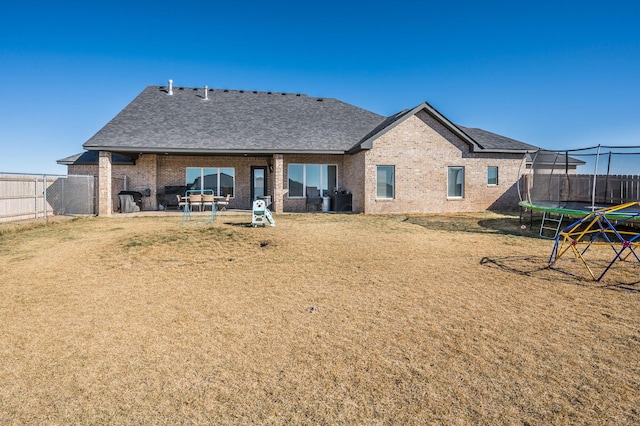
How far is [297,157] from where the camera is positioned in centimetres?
1841

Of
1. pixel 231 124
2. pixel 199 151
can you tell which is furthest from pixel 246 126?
pixel 199 151

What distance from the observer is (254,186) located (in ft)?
64.1

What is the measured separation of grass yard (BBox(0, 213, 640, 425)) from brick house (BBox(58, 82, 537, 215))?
31.0ft

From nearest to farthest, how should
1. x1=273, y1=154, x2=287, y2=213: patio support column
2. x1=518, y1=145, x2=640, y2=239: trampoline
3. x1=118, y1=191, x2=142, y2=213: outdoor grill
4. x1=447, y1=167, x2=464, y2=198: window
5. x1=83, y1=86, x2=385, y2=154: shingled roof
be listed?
x1=518, y1=145, x2=640, y2=239: trampoline
x1=83, y1=86, x2=385, y2=154: shingled roof
x1=118, y1=191, x2=142, y2=213: outdoor grill
x1=273, y1=154, x2=287, y2=213: patio support column
x1=447, y1=167, x2=464, y2=198: window

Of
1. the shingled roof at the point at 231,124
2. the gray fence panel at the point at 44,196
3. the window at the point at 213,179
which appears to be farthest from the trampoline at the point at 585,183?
the gray fence panel at the point at 44,196

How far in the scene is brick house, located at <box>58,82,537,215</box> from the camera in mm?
16562

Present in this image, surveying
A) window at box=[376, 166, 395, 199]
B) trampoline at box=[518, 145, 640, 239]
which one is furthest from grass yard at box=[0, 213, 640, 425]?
window at box=[376, 166, 395, 199]

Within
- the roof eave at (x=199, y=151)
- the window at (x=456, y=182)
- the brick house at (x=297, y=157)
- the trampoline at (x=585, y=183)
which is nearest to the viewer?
the trampoline at (x=585, y=183)

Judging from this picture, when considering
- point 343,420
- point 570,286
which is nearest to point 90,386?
point 343,420

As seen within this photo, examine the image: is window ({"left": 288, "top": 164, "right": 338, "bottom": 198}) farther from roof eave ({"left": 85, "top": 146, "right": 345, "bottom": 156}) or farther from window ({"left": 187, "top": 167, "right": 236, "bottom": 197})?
window ({"left": 187, "top": 167, "right": 236, "bottom": 197})

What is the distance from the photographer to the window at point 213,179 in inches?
741

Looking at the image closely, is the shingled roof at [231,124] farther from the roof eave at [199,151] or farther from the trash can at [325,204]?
the trash can at [325,204]

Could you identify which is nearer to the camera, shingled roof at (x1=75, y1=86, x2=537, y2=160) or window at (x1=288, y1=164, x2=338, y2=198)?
shingled roof at (x1=75, y1=86, x2=537, y2=160)

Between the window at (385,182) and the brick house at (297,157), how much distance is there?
0.15 feet
